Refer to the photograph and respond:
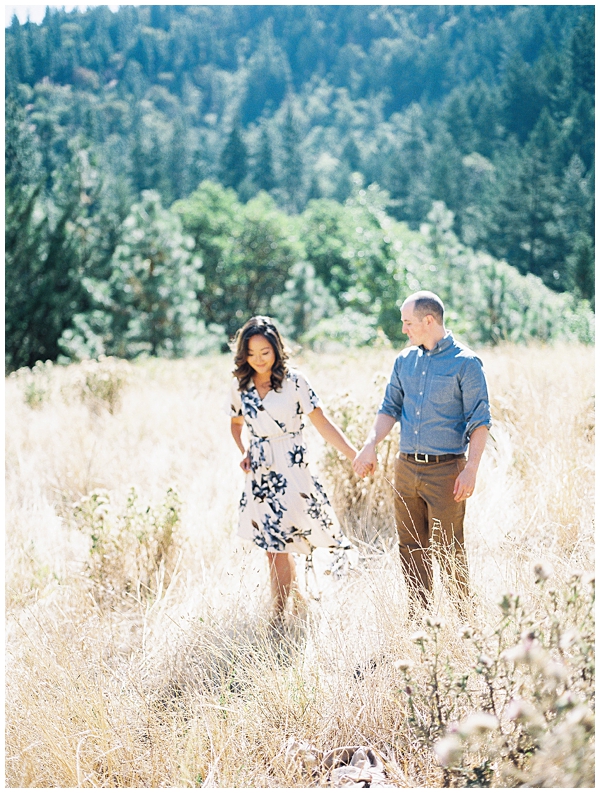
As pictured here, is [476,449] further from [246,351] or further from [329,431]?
[246,351]

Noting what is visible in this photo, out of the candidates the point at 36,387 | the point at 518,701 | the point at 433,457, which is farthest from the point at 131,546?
the point at 36,387

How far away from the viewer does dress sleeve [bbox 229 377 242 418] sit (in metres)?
3.68

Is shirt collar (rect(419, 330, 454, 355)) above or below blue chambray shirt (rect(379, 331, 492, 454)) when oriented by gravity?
above

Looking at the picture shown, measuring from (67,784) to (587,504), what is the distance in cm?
295

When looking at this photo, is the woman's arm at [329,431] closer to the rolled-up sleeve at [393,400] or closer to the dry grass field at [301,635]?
the rolled-up sleeve at [393,400]

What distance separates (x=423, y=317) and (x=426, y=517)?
3.34ft

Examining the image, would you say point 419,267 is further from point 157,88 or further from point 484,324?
point 157,88

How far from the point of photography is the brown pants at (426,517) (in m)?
3.12

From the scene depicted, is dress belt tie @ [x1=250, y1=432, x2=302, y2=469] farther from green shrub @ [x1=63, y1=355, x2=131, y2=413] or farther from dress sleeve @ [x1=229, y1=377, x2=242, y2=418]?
green shrub @ [x1=63, y1=355, x2=131, y2=413]

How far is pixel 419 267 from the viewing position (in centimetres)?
2186

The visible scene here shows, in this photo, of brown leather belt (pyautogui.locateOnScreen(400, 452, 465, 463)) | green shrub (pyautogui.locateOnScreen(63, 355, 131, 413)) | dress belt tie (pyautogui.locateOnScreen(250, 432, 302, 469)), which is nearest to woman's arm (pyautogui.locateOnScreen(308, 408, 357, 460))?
dress belt tie (pyautogui.locateOnScreen(250, 432, 302, 469))

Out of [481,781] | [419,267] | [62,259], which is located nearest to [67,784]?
[481,781]

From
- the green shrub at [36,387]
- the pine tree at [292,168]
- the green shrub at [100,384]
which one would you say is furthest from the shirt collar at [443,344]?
the pine tree at [292,168]

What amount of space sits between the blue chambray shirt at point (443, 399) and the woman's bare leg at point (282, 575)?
96cm
